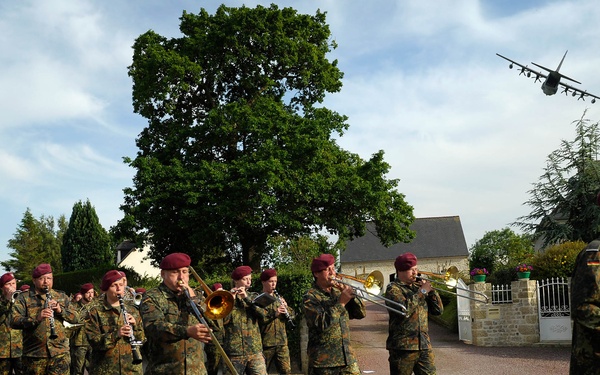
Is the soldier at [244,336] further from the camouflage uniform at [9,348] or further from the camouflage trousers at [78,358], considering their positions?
the camouflage trousers at [78,358]

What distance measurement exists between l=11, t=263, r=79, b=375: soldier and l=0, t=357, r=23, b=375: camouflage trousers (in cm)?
96

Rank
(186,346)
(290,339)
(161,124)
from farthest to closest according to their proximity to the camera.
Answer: (161,124) → (290,339) → (186,346)

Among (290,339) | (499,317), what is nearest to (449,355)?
(499,317)

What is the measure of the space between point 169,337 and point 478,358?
13.3 m

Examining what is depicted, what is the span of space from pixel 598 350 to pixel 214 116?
2242 cm

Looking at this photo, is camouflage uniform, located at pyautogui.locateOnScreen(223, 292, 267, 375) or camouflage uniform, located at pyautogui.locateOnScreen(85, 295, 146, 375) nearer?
camouflage uniform, located at pyautogui.locateOnScreen(85, 295, 146, 375)

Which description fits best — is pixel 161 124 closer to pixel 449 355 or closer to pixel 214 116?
pixel 214 116

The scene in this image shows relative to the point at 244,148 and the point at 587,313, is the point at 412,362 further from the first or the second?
the point at 244,148

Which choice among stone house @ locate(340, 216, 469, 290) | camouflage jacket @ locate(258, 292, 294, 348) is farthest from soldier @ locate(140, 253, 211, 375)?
stone house @ locate(340, 216, 469, 290)

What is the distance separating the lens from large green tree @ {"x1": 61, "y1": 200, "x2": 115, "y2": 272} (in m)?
49.0

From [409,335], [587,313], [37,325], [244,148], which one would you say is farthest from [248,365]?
[244,148]

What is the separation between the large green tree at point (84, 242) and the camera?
49.0 meters

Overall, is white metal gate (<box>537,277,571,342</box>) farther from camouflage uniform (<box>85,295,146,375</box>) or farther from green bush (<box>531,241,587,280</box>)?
camouflage uniform (<box>85,295,146,375</box>)

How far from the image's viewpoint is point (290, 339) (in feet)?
51.6
